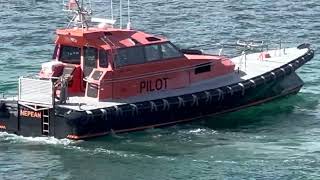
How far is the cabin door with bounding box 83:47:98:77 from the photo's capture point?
1029 inches

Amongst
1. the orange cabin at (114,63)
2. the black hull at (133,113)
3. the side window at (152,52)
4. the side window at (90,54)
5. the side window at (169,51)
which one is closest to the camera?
the black hull at (133,113)

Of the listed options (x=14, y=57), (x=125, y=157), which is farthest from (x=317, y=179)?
(x=14, y=57)

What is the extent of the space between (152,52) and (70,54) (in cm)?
217

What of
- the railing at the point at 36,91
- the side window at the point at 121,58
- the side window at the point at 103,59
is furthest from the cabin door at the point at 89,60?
the railing at the point at 36,91

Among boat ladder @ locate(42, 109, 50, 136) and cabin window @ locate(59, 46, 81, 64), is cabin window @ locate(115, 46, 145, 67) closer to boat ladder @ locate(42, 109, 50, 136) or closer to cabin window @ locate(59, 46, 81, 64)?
cabin window @ locate(59, 46, 81, 64)

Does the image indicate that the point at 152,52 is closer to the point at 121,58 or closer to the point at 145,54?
the point at 145,54

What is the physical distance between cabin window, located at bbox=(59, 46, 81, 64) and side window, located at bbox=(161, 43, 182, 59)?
225 cm

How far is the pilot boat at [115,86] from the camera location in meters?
25.0

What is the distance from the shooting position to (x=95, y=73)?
1019 inches

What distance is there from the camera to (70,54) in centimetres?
2666

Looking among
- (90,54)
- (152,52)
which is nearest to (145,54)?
(152,52)

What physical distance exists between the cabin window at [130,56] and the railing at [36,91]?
6.32 ft

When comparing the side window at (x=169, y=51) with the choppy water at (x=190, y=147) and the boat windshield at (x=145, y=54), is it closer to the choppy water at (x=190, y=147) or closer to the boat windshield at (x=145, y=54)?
the boat windshield at (x=145, y=54)

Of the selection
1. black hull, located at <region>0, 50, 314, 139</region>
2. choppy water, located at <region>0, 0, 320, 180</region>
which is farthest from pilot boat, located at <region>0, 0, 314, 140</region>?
choppy water, located at <region>0, 0, 320, 180</region>
